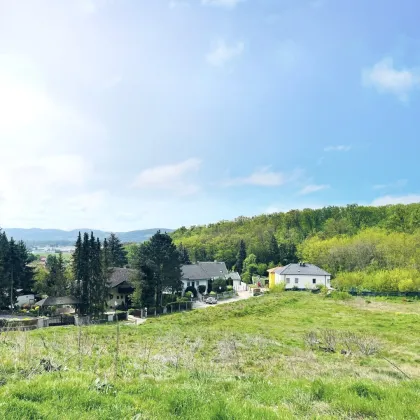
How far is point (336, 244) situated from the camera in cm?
5516

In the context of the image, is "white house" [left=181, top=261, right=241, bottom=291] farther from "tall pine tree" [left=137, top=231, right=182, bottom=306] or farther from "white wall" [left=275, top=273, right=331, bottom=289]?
"white wall" [left=275, top=273, right=331, bottom=289]

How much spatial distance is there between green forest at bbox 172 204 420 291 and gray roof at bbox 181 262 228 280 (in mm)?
10101

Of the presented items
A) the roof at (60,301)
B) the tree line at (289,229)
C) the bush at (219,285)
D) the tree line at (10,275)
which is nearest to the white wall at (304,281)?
the bush at (219,285)

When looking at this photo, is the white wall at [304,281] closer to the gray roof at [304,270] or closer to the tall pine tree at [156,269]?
the gray roof at [304,270]

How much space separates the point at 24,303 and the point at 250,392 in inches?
1704

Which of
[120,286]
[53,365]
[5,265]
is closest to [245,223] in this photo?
[120,286]

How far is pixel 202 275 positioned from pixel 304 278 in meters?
15.4

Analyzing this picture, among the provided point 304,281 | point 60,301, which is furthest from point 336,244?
point 60,301

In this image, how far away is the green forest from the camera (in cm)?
4269

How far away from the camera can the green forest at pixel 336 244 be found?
42688mm

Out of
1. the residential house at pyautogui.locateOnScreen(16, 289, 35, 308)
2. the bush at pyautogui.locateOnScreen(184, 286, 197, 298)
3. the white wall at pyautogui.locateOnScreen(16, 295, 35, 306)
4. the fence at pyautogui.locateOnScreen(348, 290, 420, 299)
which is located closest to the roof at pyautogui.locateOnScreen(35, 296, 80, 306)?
the residential house at pyautogui.locateOnScreen(16, 289, 35, 308)

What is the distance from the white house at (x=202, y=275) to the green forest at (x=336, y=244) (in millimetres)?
7949

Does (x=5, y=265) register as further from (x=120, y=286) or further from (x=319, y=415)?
(x=319, y=415)

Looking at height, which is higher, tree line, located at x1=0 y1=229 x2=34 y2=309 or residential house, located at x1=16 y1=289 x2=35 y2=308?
tree line, located at x1=0 y1=229 x2=34 y2=309
